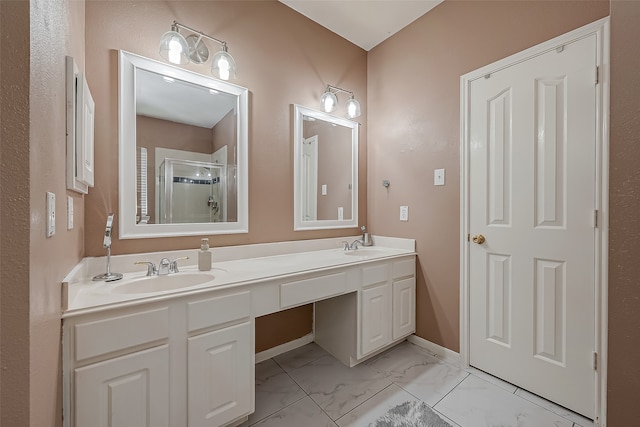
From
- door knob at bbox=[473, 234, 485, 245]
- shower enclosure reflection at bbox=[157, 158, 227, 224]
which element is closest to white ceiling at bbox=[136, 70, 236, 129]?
shower enclosure reflection at bbox=[157, 158, 227, 224]

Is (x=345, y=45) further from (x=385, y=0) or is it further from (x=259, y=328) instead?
(x=259, y=328)

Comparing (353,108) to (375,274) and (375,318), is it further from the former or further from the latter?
(375,318)

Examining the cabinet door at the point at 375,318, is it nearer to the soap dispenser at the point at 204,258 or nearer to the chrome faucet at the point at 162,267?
the soap dispenser at the point at 204,258

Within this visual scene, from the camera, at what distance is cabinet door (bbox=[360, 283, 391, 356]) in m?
1.91

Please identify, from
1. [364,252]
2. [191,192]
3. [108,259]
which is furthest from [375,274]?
[108,259]

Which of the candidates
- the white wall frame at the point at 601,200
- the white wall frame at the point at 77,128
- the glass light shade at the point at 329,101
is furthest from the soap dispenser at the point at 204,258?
the white wall frame at the point at 601,200

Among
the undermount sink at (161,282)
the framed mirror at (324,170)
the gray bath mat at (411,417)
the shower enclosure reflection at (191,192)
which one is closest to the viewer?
the undermount sink at (161,282)

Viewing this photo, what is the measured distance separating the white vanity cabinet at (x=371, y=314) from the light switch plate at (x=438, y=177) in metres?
0.63

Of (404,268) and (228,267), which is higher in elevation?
(228,267)

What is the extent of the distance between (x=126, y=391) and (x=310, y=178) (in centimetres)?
171

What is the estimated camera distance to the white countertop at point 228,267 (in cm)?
109

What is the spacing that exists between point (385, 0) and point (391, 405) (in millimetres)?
2747

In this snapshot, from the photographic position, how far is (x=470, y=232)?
1958 millimetres

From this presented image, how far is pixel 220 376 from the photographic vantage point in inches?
50.8
